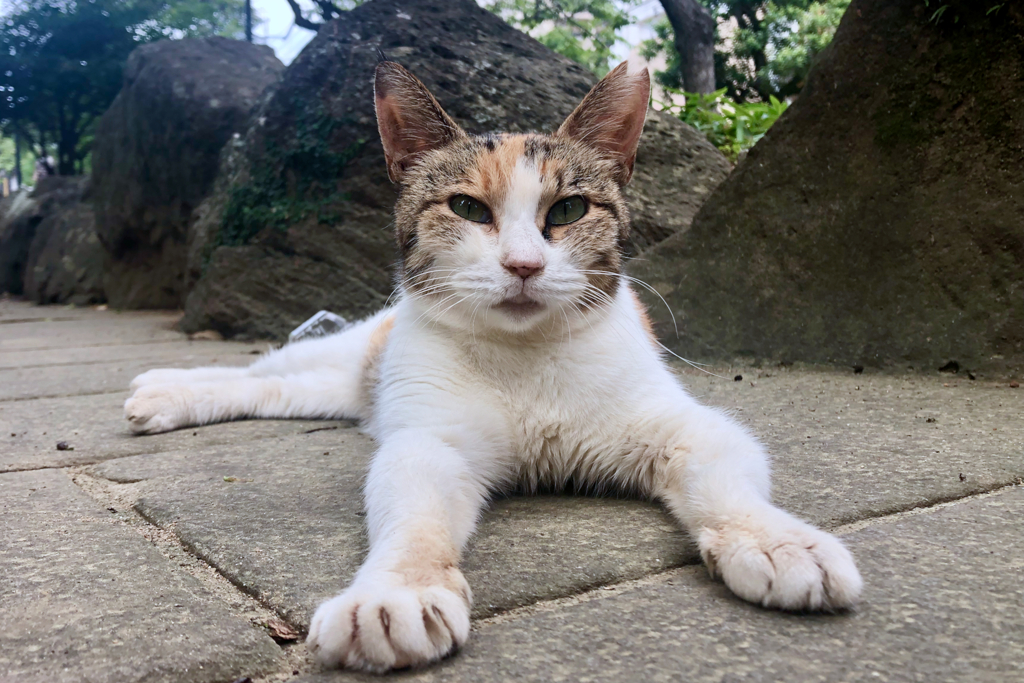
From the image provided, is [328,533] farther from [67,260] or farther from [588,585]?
[67,260]

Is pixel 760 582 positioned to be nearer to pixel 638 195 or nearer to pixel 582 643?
pixel 582 643

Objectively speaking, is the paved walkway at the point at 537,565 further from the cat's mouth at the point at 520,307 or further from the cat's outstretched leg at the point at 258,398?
the cat's mouth at the point at 520,307

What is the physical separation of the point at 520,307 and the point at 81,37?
15775 mm

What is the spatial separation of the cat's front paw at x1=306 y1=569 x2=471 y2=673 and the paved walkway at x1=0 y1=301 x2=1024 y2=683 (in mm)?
28

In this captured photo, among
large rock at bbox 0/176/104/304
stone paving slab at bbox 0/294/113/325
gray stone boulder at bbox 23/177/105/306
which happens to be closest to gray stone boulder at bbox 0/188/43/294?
large rock at bbox 0/176/104/304

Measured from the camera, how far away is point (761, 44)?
672 inches

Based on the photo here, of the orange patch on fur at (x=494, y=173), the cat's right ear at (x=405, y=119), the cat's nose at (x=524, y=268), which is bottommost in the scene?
the cat's nose at (x=524, y=268)

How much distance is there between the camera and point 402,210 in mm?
2316

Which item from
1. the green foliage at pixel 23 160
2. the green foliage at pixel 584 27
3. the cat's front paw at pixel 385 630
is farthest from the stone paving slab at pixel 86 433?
the green foliage at pixel 23 160

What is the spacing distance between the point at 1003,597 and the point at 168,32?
15.8 metres

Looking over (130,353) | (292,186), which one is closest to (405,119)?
(292,186)

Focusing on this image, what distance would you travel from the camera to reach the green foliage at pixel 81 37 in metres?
13.8

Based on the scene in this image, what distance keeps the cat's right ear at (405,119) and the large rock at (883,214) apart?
1903 millimetres

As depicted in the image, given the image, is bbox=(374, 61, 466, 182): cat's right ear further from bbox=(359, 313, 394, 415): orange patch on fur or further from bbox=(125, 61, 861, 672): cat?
bbox=(359, 313, 394, 415): orange patch on fur
